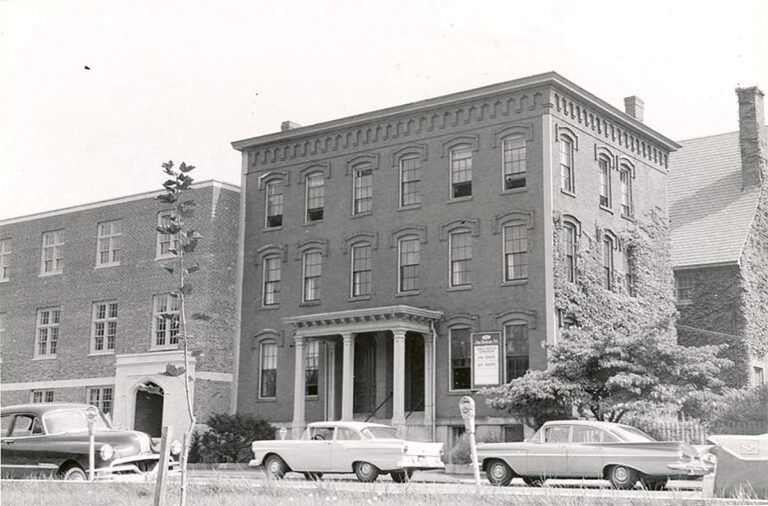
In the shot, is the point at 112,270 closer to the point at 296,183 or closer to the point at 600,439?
the point at 296,183

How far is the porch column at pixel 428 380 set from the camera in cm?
3195

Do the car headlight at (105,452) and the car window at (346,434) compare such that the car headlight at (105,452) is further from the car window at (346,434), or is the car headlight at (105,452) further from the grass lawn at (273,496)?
the car window at (346,434)

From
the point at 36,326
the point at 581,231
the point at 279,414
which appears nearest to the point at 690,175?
the point at 581,231

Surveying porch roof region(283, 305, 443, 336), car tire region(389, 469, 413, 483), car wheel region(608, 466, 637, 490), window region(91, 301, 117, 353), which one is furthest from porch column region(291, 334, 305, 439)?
car wheel region(608, 466, 637, 490)

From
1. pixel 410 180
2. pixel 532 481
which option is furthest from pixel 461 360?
pixel 532 481

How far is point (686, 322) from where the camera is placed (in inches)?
1441

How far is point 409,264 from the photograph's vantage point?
33.8 metres

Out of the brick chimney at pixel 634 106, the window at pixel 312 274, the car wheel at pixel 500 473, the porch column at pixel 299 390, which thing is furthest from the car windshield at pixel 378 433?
the brick chimney at pixel 634 106

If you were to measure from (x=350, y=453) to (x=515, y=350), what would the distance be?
9724 mm

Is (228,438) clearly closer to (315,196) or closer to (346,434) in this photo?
(315,196)

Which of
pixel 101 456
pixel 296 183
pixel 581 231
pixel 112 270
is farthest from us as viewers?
pixel 112 270

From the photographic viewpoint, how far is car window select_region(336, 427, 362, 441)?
74.9 feet

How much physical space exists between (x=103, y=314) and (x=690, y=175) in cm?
2402

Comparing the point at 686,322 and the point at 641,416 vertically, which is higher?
the point at 686,322
